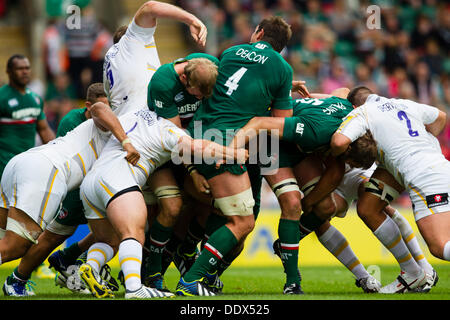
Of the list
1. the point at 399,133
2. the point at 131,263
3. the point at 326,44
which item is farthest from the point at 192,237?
the point at 326,44

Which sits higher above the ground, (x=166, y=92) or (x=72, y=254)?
(x=166, y=92)

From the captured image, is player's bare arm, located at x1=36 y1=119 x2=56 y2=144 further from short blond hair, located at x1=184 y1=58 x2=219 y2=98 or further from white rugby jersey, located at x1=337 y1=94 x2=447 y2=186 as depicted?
white rugby jersey, located at x1=337 y1=94 x2=447 y2=186

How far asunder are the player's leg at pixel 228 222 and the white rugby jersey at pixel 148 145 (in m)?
0.50

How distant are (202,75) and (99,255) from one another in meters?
1.84

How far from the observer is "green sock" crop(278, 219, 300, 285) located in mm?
6680

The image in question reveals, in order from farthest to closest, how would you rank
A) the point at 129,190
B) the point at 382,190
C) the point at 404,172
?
the point at 382,190 → the point at 404,172 → the point at 129,190

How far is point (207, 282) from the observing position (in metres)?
6.55

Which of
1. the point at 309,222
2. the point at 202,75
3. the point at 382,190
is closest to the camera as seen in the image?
the point at 202,75

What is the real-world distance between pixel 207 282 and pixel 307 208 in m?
1.27

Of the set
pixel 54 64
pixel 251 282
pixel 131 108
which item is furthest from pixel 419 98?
pixel 131 108

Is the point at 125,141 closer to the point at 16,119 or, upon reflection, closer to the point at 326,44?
the point at 16,119

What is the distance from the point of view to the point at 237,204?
6324 mm

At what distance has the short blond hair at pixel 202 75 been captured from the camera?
20.7ft

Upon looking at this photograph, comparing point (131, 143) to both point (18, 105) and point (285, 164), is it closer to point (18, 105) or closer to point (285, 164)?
point (285, 164)
